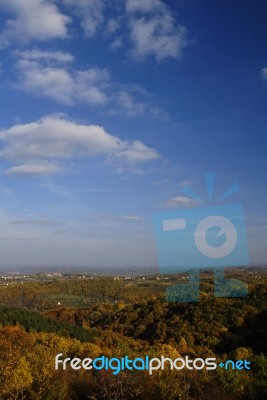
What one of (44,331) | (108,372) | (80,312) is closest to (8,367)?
(108,372)

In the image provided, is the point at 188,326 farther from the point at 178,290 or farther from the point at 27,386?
the point at 27,386

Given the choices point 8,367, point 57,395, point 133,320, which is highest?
point 8,367

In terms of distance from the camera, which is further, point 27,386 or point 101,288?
point 101,288

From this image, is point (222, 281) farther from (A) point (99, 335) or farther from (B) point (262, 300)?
(A) point (99, 335)

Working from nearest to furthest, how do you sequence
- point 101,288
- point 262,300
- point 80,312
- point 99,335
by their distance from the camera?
point 99,335 → point 262,300 → point 80,312 → point 101,288

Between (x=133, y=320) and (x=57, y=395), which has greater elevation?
(x=57, y=395)

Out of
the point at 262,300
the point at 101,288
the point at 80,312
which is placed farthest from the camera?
the point at 101,288

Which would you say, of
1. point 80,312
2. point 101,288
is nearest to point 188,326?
point 80,312
